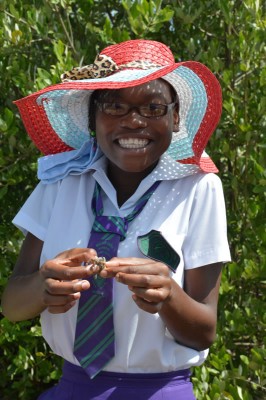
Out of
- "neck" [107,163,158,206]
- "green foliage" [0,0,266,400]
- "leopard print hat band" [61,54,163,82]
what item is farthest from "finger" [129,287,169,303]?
"green foliage" [0,0,266,400]

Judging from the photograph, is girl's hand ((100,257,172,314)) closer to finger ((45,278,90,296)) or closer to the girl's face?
finger ((45,278,90,296))

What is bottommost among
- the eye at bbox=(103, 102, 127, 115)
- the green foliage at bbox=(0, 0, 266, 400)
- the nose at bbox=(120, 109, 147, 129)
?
the green foliage at bbox=(0, 0, 266, 400)

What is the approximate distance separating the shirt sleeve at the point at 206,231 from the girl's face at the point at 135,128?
0.17 metres

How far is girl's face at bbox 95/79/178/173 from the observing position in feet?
6.75

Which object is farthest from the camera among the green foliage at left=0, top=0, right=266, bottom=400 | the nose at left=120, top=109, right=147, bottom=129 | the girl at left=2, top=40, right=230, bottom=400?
the green foliage at left=0, top=0, right=266, bottom=400

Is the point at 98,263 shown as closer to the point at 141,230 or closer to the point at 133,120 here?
the point at 141,230

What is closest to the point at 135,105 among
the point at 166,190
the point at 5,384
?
the point at 166,190

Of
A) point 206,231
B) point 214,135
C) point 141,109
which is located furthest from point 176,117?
point 214,135

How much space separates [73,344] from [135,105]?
0.64 metres

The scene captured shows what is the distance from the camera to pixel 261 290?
3.59 m

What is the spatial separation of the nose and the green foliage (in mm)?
1126

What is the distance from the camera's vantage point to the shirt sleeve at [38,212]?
214cm

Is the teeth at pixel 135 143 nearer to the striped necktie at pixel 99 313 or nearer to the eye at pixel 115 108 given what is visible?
the eye at pixel 115 108

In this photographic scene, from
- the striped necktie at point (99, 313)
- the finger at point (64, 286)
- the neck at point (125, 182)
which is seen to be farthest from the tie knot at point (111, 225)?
the finger at point (64, 286)
